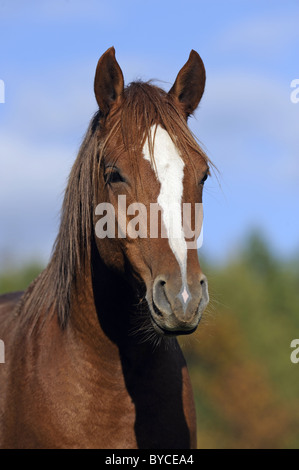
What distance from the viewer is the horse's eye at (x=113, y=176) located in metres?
4.73

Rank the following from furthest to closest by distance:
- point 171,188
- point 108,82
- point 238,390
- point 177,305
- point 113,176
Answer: point 238,390
point 108,82
point 113,176
point 171,188
point 177,305

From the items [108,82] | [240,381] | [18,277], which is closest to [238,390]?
A: [240,381]

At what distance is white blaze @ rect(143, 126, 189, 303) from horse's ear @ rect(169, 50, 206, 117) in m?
0.62

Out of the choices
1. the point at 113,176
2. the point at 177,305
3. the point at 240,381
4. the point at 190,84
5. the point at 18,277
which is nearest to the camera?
the point at 177,305

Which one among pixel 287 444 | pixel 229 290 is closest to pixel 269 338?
pixel 229 290

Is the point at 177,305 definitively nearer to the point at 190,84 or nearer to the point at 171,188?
the point at 171,188

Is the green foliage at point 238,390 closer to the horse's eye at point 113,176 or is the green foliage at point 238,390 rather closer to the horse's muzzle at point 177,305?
the horse's eye at point 113,176

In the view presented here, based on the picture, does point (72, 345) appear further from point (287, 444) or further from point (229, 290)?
point (229, 290)

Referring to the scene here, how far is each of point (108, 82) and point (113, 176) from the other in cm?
74

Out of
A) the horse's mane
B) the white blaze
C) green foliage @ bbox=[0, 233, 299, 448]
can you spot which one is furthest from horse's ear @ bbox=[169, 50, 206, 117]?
green foliage @ bbox=[0, 233, 299, 448]

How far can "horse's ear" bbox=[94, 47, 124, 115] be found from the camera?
4.98 meters

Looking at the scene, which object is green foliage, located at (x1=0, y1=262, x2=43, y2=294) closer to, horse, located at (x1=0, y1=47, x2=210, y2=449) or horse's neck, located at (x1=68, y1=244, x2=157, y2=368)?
horse, located at (x1=0, y1=47, x2=210, y2=449)

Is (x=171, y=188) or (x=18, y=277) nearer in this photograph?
(x=171, y=188)

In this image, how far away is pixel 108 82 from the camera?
5059mm
